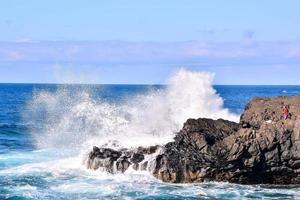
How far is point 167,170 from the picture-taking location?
34281 mm

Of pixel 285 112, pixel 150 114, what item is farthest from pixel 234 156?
pixel 150 114

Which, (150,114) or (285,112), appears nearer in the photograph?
(285,112)

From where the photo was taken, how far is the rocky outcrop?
33594 millimetres

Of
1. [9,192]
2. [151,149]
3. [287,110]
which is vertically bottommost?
[9,192]

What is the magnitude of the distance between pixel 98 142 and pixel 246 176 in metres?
11.6

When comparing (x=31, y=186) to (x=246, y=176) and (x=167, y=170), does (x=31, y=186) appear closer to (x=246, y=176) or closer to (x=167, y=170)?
(x=167, y=170)

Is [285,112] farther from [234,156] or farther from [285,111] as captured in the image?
[234,156]

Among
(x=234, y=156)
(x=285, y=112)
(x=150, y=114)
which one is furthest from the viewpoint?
(x=150, y=114)

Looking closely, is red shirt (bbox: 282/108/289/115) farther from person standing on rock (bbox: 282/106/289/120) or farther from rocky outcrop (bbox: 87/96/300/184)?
rocky outcrop (bbox: 87/96/300/184)

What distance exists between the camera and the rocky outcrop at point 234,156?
3359cm

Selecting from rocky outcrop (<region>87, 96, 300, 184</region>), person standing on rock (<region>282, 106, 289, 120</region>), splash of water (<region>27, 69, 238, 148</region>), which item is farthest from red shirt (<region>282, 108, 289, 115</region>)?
splash of water (<region>27, 69, 238, 148</region>)

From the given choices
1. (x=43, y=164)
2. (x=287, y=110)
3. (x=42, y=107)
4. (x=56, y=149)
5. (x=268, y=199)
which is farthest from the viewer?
(x=42, y=107)

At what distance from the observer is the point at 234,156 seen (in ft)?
110

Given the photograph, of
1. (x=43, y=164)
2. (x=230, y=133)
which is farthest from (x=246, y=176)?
(x=43, y=164)
